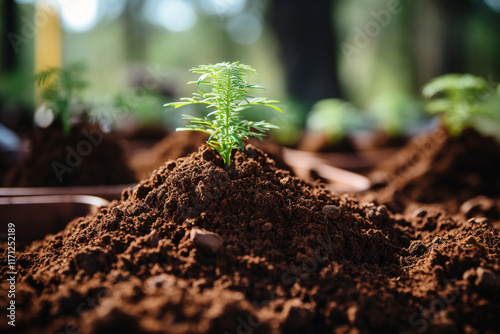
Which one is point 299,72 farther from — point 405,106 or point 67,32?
point 67,32

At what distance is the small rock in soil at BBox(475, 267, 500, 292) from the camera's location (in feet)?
3.64

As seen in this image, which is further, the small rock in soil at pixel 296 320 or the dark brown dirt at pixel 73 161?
the dark brown dirt at pixel 73 161

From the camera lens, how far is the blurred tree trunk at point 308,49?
7770mm

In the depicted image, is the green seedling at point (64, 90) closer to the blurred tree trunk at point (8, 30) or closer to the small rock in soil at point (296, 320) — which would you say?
the small rock in soil at point (296, 320)

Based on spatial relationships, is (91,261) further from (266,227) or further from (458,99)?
(458,99)

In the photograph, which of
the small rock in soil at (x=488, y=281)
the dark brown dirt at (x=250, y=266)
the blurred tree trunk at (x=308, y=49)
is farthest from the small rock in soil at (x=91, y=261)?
the blurred tree trunk at (x=308, y=49)

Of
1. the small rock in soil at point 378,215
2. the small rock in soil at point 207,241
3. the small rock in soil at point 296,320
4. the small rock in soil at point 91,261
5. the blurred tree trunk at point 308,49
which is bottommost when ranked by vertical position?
the small rock in soil at point 296,320

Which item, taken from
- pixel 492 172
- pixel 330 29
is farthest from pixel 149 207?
pixel 330 29

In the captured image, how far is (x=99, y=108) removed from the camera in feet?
9.37

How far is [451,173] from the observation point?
9.92ft

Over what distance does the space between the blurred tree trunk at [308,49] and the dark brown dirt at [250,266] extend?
6.59 m

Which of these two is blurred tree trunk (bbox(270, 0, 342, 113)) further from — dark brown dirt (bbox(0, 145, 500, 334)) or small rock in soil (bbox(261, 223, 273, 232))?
small rock in soil (bbox(261, 223, 273, 232))

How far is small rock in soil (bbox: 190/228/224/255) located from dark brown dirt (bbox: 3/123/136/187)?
75.7 inches

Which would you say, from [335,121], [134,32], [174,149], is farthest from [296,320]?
[134,32]
